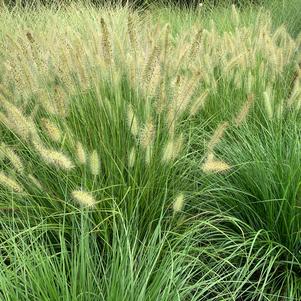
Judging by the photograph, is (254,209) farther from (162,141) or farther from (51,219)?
(51,219)

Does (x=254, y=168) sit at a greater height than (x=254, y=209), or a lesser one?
greater

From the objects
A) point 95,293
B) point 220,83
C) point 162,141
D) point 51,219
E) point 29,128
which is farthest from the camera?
point 220,83

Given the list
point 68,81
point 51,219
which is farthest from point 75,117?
point 51,219

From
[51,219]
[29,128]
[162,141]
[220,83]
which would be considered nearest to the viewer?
[29,128]

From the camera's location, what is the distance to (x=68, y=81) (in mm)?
2391

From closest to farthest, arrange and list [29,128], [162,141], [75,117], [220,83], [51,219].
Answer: [29,128]
[51,219]
[162,141]
[75,117]
[220,83]

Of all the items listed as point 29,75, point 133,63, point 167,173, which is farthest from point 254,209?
point 29,75

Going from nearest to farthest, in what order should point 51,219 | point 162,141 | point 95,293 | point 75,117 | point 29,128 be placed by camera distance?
1. point 95,293
2. point 29,128
3. point 51,219
4. point 162,141
5. point 75,117

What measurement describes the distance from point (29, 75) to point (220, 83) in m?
1.32

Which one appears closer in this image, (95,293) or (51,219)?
(95,293)

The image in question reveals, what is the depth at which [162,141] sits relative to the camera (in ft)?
7.63

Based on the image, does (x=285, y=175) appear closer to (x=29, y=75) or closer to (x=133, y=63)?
(x=133, y=63)

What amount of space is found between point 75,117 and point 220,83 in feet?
3.70

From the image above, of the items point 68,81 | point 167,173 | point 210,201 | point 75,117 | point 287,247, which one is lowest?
point 287,247
